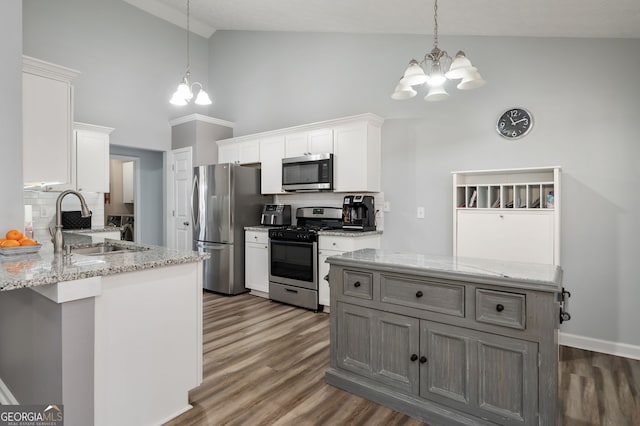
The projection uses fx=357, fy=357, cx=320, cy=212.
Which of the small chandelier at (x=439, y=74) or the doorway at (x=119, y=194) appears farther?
the doorway at (x=119, y=194)

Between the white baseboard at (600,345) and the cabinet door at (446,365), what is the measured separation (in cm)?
174

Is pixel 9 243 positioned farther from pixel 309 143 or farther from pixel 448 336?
pixel 309 143

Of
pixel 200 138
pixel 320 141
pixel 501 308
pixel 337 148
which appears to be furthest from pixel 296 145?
pixel 501 308

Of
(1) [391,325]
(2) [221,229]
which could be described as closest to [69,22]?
(2) [221,229]

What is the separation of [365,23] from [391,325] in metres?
3.41

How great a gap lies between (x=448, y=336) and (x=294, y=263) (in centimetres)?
256

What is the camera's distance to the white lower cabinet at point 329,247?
3900 millimetres

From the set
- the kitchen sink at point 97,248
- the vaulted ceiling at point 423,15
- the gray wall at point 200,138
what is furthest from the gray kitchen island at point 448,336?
the gray wall at point 200,138

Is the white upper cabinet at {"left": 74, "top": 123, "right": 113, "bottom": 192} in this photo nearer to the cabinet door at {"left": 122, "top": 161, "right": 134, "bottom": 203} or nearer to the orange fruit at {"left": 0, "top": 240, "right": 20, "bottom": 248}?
the orange fruit at {"left": 0, "top": 240, "right": 20, "bottom": 248}

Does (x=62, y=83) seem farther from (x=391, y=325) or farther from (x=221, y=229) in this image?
(x=391, y=325)

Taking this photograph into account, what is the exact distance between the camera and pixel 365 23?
404cm

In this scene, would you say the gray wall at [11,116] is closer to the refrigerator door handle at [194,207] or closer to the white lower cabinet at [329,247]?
the white lower cabinet at [329,247]

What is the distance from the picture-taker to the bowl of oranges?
1988 mm

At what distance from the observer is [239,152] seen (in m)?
5.25
